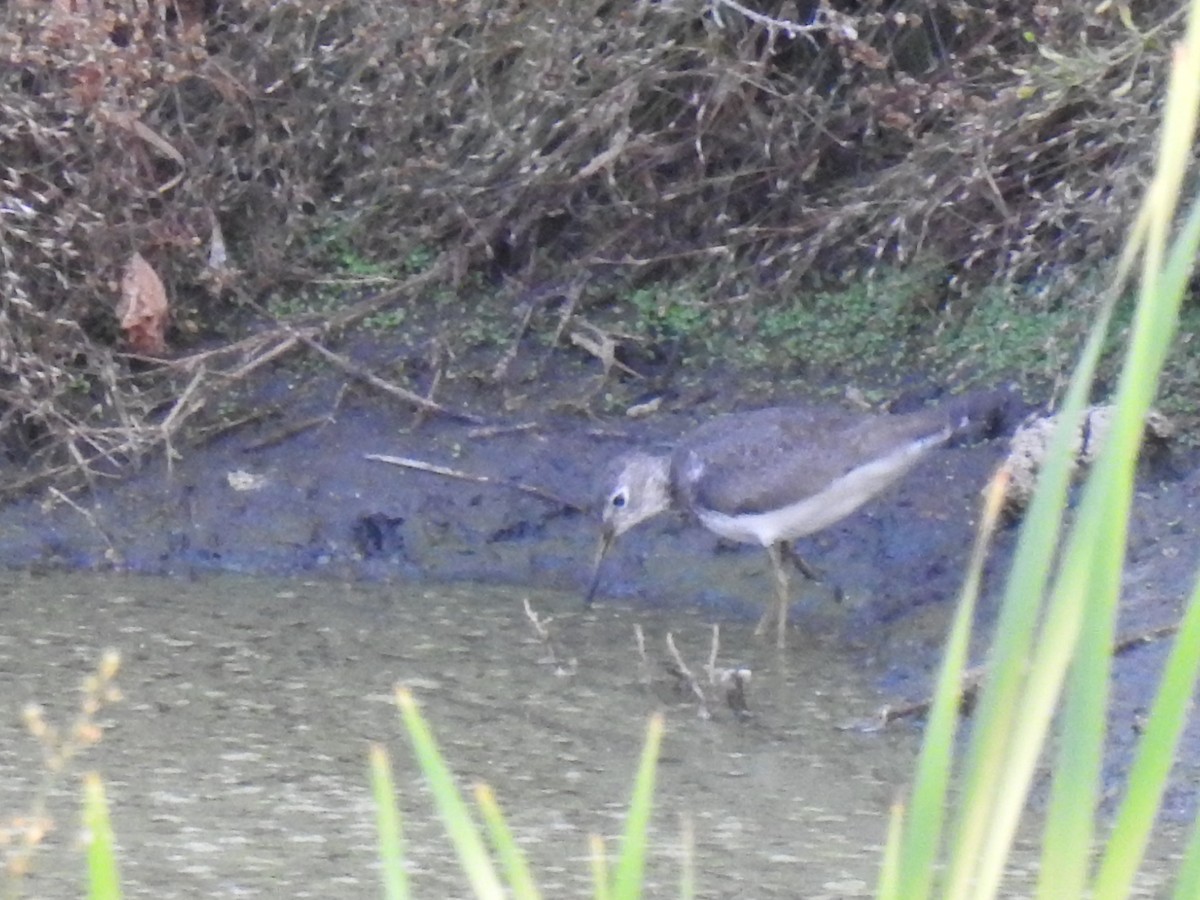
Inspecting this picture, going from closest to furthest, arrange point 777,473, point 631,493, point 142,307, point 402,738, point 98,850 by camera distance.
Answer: point 98,850
point 402,738
point 777,473
point 631,493
point 142,307

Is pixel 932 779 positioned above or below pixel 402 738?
above

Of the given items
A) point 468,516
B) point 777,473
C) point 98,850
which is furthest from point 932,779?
point 468,516

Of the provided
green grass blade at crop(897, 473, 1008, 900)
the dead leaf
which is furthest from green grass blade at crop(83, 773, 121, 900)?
the dead leaf

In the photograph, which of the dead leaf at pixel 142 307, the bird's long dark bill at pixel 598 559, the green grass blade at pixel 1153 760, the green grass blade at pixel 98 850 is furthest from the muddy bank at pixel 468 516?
the green grass blade at pixel 98 850

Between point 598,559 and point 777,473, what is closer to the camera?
point 777,473

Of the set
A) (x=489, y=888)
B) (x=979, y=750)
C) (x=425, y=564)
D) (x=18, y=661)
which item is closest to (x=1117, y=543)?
(x=979, y=750)

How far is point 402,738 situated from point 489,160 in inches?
106

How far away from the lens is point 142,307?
646 centimetres

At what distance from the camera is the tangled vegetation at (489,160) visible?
6109 mm

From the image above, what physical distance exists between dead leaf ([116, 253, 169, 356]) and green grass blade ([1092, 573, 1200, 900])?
210 inches

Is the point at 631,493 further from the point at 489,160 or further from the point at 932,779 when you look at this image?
the point at 932,779

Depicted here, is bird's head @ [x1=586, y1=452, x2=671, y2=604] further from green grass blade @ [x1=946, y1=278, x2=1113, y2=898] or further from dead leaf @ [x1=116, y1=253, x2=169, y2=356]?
green grass blade @ [x1=946, y1=278, x2=1113, y2=898]

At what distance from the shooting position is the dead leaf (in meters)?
6.44

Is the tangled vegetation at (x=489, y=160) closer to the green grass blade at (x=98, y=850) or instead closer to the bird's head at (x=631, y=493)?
the bird's head at (x=631, y=493)
